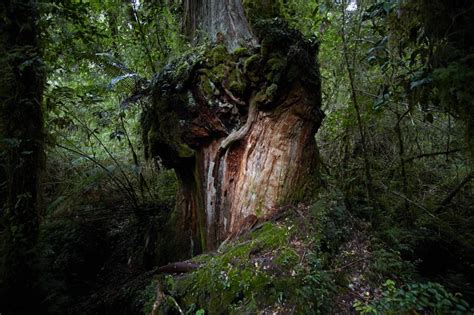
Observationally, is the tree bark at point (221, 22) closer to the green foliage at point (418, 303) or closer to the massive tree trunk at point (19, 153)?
the massive tree trunk at point (19, 153)

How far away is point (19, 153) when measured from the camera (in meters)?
3.04

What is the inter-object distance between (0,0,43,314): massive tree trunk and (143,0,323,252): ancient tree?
117 centimetres

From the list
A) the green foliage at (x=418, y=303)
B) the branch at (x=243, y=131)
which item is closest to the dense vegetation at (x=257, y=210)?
the green foliage at (x=418, y=303)

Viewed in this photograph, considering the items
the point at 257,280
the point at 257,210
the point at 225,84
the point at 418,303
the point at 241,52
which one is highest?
the point at 241,52

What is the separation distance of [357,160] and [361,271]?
115 inches

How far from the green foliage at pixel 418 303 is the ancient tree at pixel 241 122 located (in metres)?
1.34

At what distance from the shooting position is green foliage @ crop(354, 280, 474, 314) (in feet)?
5.87

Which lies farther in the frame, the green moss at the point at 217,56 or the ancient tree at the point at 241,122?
the green moss at the point at 217,56

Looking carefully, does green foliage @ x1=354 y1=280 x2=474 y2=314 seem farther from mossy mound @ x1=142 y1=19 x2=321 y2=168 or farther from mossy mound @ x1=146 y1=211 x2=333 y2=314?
mossy mound @ x1=142 y1=19 x2=321 y2=168

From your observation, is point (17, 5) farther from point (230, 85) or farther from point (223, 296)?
point (223, 296)

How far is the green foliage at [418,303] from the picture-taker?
5.87 feet

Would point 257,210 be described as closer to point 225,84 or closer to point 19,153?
point 225,84

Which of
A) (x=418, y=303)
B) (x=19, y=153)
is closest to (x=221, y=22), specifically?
(x=19, y=153)

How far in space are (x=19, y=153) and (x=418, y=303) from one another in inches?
136
